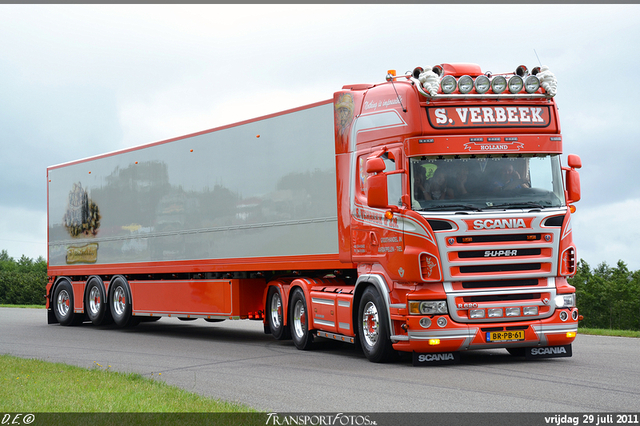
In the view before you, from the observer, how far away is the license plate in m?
10.9

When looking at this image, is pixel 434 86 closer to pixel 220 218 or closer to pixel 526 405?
pixel 526 405

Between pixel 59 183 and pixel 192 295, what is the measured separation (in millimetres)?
7587

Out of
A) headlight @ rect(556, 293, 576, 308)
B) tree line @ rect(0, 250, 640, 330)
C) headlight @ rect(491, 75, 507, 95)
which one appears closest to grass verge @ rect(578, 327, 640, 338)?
headlight @ rect(556, 293, 576, 308)

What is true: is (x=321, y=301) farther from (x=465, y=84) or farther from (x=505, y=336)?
(x=465, y=84)

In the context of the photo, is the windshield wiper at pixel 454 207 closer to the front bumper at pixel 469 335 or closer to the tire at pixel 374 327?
the front bumper at pixel 469 335

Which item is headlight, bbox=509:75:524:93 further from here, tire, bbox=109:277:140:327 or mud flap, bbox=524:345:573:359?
tire, bbox=109:277:140:327

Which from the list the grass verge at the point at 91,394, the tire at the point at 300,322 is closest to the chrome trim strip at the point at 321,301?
the tire at the point at 300,322

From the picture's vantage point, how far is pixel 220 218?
16188 millimetres

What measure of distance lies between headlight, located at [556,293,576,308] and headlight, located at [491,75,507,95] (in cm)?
306

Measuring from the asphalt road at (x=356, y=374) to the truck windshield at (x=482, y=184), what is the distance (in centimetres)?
227

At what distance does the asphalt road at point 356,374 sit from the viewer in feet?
26.5

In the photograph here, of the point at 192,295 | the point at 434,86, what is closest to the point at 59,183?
the point at 192,295

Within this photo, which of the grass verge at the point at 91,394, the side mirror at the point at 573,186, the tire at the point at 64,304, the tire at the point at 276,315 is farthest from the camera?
the tire at the point at 64,304

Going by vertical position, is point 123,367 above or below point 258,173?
below
